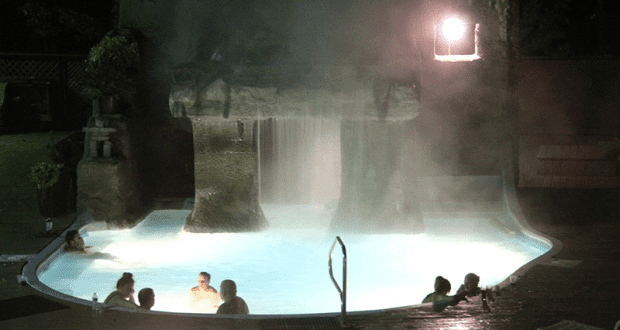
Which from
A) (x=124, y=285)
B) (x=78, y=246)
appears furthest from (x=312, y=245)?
(x=124, y=285)

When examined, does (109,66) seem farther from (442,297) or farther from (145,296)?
(442,297)

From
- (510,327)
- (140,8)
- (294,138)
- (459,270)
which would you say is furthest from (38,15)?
(510,327)

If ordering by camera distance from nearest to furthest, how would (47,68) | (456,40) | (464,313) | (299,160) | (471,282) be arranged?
(464,313) → (471,282) → (456,40) → (299,160) → (47,68)

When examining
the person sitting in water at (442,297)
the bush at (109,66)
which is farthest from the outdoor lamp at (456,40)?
the bush at (109,66)

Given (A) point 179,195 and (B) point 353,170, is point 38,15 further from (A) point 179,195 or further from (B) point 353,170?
(B) point 353,170

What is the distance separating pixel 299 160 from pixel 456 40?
3451 millimetres

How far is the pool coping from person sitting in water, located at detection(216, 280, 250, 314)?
0.24 m

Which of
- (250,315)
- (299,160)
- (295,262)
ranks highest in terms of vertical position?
(299,160)

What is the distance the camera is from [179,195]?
13164 mm

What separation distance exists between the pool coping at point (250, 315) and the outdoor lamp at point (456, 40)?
2685 mm

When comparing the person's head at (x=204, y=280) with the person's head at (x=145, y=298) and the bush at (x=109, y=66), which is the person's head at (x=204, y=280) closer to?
the person's head at (x=145, y=298)

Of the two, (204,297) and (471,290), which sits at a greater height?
(471,290)

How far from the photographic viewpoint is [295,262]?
9.29m

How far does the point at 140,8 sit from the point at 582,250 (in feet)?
26.9
